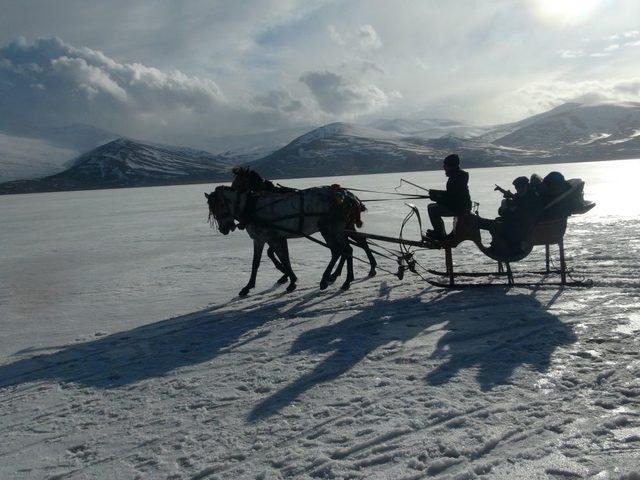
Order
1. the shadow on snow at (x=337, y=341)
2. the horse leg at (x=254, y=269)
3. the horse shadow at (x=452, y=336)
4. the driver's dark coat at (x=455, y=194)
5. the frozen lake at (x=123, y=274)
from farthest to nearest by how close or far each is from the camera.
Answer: the horse leg at (x=254, y=269) < the driver's dark coat at (x=455, y=194) < the frozen lake at (x=123, y=274) < the shadow on snow at (x=337, y=341) < the horse shadow at (x=452, y=336)

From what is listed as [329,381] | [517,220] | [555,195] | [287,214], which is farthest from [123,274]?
[555,195]

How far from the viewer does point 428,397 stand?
384 cm

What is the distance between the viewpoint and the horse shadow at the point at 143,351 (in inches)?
190

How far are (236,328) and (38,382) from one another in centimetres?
211

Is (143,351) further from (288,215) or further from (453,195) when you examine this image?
(453,195)

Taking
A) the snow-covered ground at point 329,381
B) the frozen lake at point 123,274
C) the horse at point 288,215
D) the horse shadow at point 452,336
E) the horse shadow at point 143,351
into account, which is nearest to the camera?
the snow-covered ground at point 329,381

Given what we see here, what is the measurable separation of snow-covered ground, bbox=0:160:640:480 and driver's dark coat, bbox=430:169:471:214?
3.92ft

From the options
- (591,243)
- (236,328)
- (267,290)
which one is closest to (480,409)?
(236,328)

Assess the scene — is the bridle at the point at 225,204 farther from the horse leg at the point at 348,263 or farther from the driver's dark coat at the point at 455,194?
the driver's dark coat at the point at 455,194

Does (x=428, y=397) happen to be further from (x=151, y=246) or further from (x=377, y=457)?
(x=151, y=246)

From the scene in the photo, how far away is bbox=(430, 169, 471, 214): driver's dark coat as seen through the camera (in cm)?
714

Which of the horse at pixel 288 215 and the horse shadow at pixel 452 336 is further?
the horse at pixel 288 215

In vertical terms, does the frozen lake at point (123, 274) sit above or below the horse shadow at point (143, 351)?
above

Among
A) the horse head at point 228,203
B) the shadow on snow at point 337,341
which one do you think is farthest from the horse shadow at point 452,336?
the horse head at point 228,203
